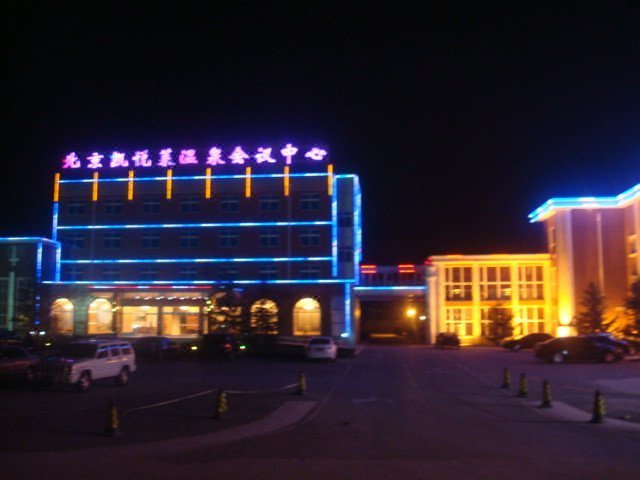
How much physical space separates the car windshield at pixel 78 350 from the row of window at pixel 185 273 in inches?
1415

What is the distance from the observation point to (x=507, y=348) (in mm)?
53688

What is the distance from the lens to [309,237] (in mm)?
62156

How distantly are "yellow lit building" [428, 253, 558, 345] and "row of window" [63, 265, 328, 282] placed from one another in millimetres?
11743

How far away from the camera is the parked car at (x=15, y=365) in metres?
24.3

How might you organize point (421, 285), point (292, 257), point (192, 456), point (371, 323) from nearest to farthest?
point (192, 456) → point (292, 257) → point (421, 285) → point (371, 323)

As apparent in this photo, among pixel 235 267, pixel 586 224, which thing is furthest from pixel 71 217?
pixel 586 224

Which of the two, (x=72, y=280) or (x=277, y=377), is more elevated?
(x=72, y=280)

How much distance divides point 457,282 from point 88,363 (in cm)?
4565

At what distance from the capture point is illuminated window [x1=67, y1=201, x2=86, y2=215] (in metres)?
64.6

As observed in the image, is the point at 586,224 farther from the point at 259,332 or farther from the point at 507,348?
the point at 259,332

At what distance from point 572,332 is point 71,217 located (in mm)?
43775

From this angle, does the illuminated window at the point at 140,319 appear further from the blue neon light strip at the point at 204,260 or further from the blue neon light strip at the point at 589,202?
the blue neon light strip at the point at 589,202

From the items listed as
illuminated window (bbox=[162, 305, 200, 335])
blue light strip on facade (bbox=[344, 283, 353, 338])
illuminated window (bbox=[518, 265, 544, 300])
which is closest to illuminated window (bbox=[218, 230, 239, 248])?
illuminated window (bbox=[162, 305, 200, 335])

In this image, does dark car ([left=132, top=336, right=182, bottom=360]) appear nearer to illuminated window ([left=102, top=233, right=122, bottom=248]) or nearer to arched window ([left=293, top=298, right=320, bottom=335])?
arched window ([left=293, top=298, right=320, bottom=335])
